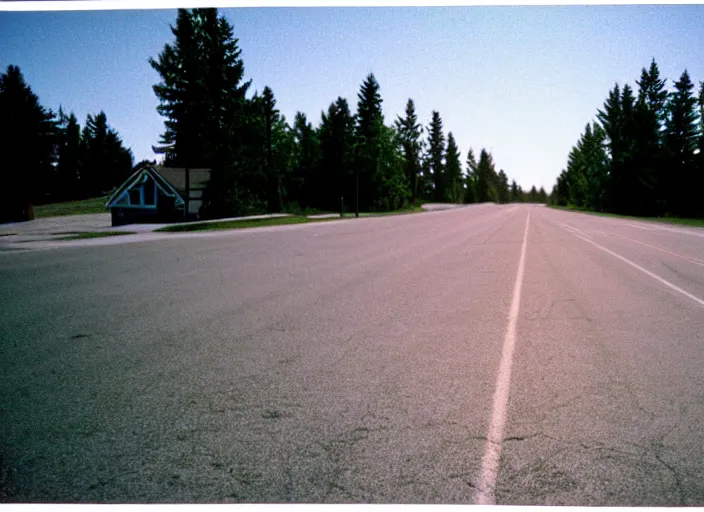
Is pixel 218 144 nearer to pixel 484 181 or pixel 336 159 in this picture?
pixel 336 159

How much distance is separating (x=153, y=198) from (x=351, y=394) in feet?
137

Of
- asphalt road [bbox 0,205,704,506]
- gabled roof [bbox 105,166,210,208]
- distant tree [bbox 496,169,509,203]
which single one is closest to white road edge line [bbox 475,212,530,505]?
asphalt road [bbox 0,205,704,506]

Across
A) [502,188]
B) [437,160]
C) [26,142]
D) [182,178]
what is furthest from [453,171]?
[26,142]

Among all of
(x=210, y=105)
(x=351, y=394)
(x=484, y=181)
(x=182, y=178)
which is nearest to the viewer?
(x=351, y=394)

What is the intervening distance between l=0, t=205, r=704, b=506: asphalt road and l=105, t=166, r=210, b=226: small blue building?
3321cm

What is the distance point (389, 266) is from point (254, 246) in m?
6.86

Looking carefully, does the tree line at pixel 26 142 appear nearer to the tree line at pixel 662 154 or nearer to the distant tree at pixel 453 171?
the tree line at pixel 662 154

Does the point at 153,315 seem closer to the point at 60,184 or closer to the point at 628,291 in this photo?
the point at 628,291

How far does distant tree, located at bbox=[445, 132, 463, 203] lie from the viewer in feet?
393

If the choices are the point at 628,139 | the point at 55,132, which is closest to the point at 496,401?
the point at 55,132

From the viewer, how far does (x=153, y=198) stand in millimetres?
40062

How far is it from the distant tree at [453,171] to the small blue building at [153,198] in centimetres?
9007

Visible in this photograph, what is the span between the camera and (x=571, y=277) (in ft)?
30.7

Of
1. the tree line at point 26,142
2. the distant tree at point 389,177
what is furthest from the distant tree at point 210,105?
the distant tree at point 389,177
